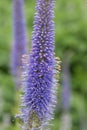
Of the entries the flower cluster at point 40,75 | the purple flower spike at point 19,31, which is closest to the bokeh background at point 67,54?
the purple flower spike at point 19,31

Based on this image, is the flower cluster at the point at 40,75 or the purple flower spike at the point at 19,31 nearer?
the flower cluster at the point at 40,75

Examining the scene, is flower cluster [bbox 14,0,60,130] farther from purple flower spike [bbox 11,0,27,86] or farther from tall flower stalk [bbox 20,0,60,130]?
purple flower spike [bbox 11,0,27,86]

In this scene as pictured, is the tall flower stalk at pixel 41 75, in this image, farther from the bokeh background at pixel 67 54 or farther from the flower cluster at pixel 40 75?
the bokeh background at pixel 67 54

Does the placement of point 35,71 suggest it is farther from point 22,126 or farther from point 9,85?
point 9,85

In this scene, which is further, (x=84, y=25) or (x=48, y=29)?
(x=84, y=25)

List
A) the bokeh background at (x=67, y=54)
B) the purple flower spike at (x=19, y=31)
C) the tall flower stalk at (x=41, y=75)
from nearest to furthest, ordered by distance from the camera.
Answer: the tall flower stalk at (x=41, y=75) < the purple flower spike at (x=19, y=31) < the bokeh background at (x=67, y=54)

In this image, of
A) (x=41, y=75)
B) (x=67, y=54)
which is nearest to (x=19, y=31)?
(x=41, y=75)

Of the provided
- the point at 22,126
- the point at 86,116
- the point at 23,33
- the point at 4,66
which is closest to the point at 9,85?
the point at 4,66

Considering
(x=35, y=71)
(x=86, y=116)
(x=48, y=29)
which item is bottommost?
(x=86, y=116)
